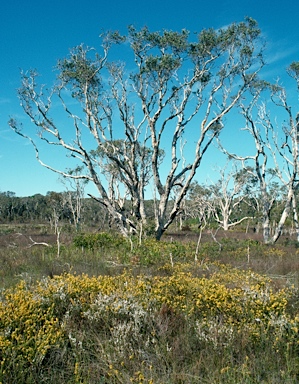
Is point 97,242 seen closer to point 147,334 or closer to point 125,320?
point 125,320

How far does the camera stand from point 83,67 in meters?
19.0

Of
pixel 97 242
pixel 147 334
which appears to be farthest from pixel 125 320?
pixel 97 242

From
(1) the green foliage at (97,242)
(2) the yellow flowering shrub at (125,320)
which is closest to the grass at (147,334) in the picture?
(2) the yellow flowering shrub at (125,320)

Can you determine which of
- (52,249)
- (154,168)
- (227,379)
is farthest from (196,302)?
(154,168)

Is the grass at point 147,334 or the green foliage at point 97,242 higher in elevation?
the green foliage at point 97,242

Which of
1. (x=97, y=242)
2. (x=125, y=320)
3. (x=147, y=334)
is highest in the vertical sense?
(x=97, y=242)

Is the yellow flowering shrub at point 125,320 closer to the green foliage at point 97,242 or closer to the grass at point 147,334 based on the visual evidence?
the grass at point 147,334

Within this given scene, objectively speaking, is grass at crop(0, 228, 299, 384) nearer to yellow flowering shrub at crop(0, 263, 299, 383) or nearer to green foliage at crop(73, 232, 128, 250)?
yellow flowering shrub at crop(0, 263, 299, 383)

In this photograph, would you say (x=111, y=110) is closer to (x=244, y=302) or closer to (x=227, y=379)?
(x=244, y=302)

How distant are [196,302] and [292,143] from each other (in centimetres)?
1796

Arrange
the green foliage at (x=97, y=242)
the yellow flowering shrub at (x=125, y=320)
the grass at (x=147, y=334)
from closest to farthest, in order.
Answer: the grass at (x=147, y=334)
the yellow flowering shrub at (x=125, y=320)
the green foliage at (x=97, y=242)

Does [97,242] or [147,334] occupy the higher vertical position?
[97,242]

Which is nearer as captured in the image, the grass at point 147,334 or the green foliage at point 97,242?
the grass at point 147,334

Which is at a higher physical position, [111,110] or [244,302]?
[111,110]
